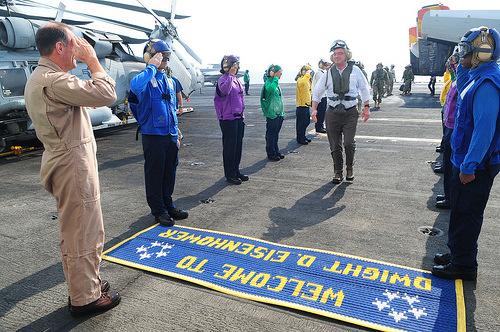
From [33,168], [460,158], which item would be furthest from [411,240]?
[33,168]

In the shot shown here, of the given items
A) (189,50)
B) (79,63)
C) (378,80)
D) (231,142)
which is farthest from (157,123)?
(378,80)

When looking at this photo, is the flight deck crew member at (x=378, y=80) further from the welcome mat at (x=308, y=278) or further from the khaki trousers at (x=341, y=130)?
the welcome mat at (x=308, y=278)

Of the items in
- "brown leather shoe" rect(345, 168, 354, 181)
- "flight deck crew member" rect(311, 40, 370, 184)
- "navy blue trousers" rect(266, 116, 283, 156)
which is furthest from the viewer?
"navy blue trousers" rect(266, 116, 283, 156)

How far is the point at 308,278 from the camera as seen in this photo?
10.5 feet

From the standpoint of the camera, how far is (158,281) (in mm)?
3219

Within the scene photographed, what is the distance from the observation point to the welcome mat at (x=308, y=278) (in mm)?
2689

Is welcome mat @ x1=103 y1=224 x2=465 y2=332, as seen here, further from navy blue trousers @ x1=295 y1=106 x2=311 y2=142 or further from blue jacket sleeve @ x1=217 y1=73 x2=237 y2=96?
navy blue trousers @ x1=295 y1=106 x2=311 y2=142

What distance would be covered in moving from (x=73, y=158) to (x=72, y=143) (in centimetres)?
11

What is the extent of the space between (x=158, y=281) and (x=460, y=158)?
287 cm

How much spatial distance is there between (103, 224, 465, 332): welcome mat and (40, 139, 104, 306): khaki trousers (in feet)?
2.51

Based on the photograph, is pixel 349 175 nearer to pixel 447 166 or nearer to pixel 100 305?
pixel 447 166

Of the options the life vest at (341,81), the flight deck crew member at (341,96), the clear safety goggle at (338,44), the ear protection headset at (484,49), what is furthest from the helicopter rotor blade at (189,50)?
the ear protection headset at (484,49)

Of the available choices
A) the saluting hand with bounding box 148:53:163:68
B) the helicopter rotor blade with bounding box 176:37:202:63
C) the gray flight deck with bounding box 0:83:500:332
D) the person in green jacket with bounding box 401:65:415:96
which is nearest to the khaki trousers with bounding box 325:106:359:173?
the gray flight deck with bounding box 0:83:500:332

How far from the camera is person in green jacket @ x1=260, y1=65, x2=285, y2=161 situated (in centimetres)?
791
